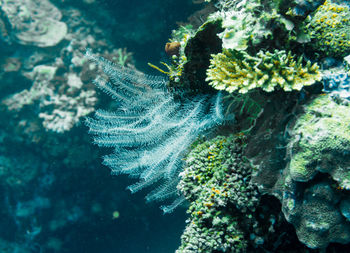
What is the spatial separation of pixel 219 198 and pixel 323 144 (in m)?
1.29

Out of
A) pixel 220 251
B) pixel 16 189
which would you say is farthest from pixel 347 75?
pixel 16 189

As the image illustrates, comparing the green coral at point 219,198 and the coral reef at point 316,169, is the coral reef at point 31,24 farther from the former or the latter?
the coral reef at point 316,169

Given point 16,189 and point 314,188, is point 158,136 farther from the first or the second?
point 16,189

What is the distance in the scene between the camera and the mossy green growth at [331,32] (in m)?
2.59

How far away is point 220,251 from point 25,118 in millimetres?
A: 8632

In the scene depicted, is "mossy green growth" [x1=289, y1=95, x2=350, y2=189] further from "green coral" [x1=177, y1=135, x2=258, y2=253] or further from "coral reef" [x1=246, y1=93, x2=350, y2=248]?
"green coral" [x1=177, y1=135, x2=258, y2=253]

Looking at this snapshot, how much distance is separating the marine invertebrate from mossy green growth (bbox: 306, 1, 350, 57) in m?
1.38

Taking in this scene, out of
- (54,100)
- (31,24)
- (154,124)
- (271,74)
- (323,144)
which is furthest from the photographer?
(31,24)

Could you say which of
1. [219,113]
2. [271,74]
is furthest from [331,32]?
[219,113]

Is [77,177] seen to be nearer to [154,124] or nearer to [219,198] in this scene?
[154,124]

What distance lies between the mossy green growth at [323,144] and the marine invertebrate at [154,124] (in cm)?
121

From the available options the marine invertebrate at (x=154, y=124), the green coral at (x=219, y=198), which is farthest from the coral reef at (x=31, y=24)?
the green coral at (x=219, y=198)

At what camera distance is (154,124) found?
12.5ft

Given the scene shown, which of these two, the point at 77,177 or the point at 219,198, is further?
the point at 77,177
